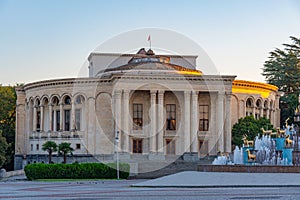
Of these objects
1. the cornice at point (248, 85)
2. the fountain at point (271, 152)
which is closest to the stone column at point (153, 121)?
the cornice at point (248, 85)

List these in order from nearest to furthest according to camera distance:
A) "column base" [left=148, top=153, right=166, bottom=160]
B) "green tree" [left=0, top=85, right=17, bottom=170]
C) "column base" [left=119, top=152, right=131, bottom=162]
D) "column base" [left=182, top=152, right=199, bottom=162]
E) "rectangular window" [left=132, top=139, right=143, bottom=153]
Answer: "column base" [left=119, top=152, right=131, bottom=162] < "column base" [left=148, top=153, right=166, bottom=160] < "column base" [left=182, top=152, right=199, bottom=162] < "rectangular window" [left=132, top=139, right=143, bottom=153] < "green tree" [left=0, top=85, right=17, bottom=170]

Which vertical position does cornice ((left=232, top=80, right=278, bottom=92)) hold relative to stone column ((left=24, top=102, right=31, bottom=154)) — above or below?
above

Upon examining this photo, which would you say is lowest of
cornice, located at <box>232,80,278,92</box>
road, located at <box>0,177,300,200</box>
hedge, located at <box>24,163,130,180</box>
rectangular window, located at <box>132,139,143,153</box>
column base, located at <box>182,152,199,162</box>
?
hedge, located at <box>24,163,130,180</box>

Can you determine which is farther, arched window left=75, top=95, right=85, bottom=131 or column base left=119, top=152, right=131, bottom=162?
arched window left=75, top=95, right=85, bottom=131

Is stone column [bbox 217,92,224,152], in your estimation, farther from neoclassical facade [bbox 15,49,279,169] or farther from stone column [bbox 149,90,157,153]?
stone column [bbox 149,90,157,153]

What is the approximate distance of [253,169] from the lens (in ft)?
104

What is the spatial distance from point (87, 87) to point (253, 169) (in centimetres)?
3815

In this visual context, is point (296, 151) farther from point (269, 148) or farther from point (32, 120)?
point (32, 120)

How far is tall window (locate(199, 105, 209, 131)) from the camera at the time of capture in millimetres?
68062

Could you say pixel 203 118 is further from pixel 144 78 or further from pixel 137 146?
pixel 144 78

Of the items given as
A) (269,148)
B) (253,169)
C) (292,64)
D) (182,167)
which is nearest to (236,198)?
(253,169)

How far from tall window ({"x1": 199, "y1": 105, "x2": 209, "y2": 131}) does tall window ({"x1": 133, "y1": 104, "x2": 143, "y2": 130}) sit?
5.96 meters

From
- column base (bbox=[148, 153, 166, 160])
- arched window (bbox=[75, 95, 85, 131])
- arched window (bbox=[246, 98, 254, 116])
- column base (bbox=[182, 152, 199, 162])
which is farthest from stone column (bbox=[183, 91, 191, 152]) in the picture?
arched window (bbox=[75, 95, 85, 131])

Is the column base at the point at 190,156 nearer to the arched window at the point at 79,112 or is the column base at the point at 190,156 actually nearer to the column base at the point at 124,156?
the column base at the point at 124,156
